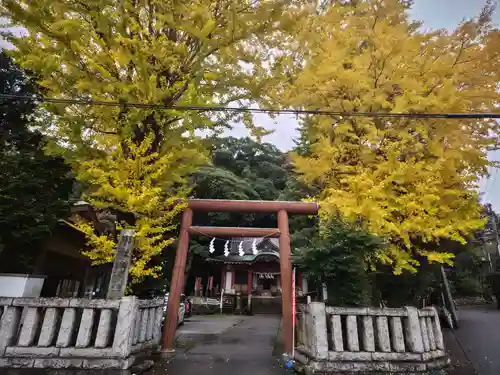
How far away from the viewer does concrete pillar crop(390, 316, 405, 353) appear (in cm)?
577

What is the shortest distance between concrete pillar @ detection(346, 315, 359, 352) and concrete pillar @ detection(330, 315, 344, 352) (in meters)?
0.16

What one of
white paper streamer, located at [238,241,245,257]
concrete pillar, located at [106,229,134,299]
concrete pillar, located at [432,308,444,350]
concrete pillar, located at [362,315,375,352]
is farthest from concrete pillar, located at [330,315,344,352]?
white paper streamer, located at [238,241,245,257]

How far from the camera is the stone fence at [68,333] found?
534 cm

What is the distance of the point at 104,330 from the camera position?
219 inches

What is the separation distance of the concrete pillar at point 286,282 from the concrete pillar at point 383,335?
84.7 inches

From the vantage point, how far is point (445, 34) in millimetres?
6930

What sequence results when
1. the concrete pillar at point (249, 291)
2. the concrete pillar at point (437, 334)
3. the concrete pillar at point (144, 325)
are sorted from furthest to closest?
1. the concrete pillar at point (249, 291)
2. the concrete pillar at point (144, 325)
3. the concrete pillar at point (437, 334)

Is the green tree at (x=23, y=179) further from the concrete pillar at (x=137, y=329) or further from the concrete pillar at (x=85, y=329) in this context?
the concrete pillar at (x=137, y=329)

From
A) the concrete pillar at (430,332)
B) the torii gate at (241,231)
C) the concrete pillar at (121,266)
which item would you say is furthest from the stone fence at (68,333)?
the concrete pillar at (430,332)

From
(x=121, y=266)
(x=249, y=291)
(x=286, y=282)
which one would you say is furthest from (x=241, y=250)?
(x=121, y=266)

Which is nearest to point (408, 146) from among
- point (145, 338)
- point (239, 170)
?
point (145, 338)

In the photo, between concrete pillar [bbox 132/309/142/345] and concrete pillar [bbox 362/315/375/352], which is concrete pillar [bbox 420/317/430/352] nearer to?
concrete pillar [bbox 362/315/375/352]

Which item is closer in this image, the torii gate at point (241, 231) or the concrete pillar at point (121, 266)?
the concrete pillar at point (121, 266)

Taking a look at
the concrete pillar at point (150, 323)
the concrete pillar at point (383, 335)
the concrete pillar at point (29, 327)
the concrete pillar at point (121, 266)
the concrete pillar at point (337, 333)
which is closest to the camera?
the concrete pillar at point (29, 327)
